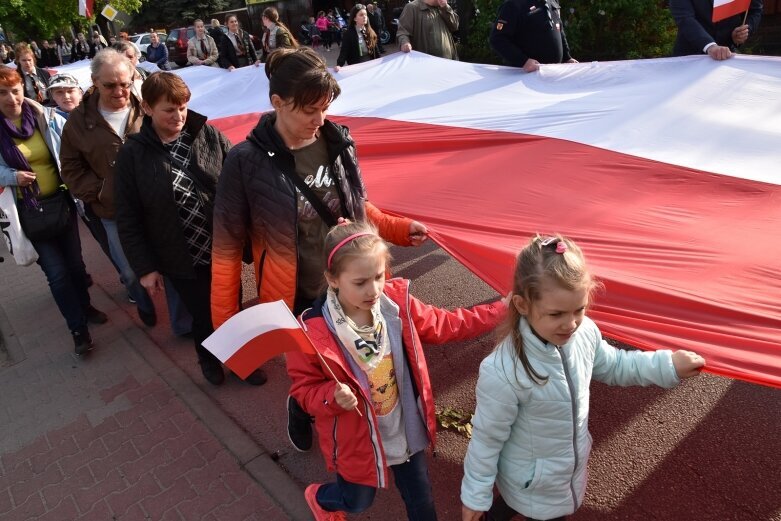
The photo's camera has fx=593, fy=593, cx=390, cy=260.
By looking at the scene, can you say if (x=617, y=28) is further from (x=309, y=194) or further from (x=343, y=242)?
(x=343, y=242)

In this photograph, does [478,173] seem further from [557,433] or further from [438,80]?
[438,80]

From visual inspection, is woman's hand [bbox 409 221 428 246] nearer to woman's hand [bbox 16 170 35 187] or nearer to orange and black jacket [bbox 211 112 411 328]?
orange and black jacket [bbox 211 112 411 328]

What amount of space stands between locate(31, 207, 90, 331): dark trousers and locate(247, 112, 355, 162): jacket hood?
92.3 inches

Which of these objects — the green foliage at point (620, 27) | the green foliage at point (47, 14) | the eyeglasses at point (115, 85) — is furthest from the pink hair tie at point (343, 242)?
the green foliage at point (47, 14)

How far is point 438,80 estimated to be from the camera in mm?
5078

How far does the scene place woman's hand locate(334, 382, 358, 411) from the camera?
1.92m

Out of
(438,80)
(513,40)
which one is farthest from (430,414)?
(513,40)

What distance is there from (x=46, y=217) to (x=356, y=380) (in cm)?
287

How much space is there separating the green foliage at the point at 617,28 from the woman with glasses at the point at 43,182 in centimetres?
719

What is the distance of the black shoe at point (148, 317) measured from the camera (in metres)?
4.57

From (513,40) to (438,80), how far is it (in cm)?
79

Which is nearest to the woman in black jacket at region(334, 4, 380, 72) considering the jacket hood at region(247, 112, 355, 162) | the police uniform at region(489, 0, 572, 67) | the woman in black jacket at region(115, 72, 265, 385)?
the police uniform at region(489, 0, 572, 67)

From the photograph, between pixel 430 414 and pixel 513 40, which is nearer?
pixel 430 414

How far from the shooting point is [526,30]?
5156 mm
